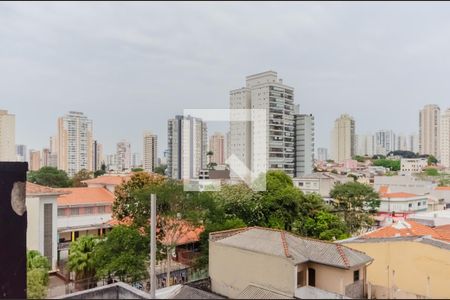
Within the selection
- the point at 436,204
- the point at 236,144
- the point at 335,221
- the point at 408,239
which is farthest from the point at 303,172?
the point at 408,239

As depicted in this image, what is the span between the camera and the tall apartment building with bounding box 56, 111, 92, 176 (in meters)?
50.5

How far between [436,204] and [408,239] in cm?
2397

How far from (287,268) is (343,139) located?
8077cm

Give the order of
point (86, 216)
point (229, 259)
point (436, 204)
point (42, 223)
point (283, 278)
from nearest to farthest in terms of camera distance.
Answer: point (283, 278)
point (229, 259)
point (42, 223)
point (86, 216)
point (436, 204)

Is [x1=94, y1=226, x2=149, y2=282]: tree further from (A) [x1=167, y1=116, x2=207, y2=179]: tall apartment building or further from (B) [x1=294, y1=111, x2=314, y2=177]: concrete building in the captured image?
(B) [x1=294, y1=111, x2=314, y2=177]: concrete building

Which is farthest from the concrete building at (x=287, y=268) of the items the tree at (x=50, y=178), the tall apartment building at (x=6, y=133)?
the tree at (x=50, y=178)

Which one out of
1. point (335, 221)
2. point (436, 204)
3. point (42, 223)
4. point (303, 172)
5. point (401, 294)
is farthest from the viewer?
point (303, 172)

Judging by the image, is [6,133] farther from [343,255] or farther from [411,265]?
[411,265]

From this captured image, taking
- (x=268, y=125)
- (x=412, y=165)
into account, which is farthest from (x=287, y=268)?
(x=412, y=165)

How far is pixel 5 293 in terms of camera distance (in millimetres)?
7410

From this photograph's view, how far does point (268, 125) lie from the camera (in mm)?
43594

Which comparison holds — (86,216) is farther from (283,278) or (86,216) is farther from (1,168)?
(283,278)

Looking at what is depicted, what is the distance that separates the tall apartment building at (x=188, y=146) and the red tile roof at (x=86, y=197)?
4597 mm

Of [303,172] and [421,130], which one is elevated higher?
[421,130]
